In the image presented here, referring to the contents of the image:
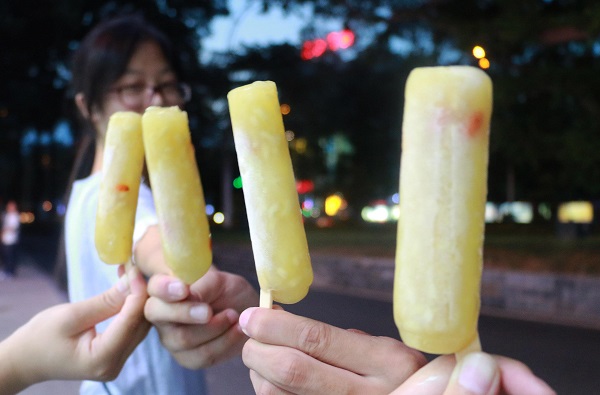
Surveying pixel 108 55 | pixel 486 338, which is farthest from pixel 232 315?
pixel 486 338

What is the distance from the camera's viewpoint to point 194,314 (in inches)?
52.5

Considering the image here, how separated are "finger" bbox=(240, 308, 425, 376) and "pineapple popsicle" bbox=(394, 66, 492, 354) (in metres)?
0.12

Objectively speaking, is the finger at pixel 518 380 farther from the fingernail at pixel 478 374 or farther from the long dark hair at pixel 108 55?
the long dark hair at pixel 108 55

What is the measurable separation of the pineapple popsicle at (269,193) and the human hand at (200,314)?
357mm

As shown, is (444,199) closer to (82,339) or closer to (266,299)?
(266,299)

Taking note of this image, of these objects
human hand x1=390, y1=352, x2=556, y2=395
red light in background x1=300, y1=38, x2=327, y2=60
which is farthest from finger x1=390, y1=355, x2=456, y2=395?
red light in background x1=300, y1=38, x2=327, y2=60

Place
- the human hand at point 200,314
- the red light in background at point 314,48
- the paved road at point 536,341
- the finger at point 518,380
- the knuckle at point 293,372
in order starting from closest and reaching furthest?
1. the finger at point 518,380
2. the knuckle at point 293,372
3. the human hand at point 200,314
4. the paved road at point 536,341
5. the red light in background at point 314,48

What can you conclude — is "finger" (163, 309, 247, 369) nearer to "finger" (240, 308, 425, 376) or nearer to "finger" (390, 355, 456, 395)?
"finger" (240, 308, 425, 376)

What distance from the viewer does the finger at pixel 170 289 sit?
1309mm

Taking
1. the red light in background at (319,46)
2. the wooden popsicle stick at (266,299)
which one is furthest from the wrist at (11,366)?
the red light in background at (319,46)

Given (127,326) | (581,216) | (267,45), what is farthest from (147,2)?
(581,216)

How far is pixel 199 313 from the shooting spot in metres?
1.33

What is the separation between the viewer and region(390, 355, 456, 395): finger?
2.76 ft

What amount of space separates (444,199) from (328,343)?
295mm
